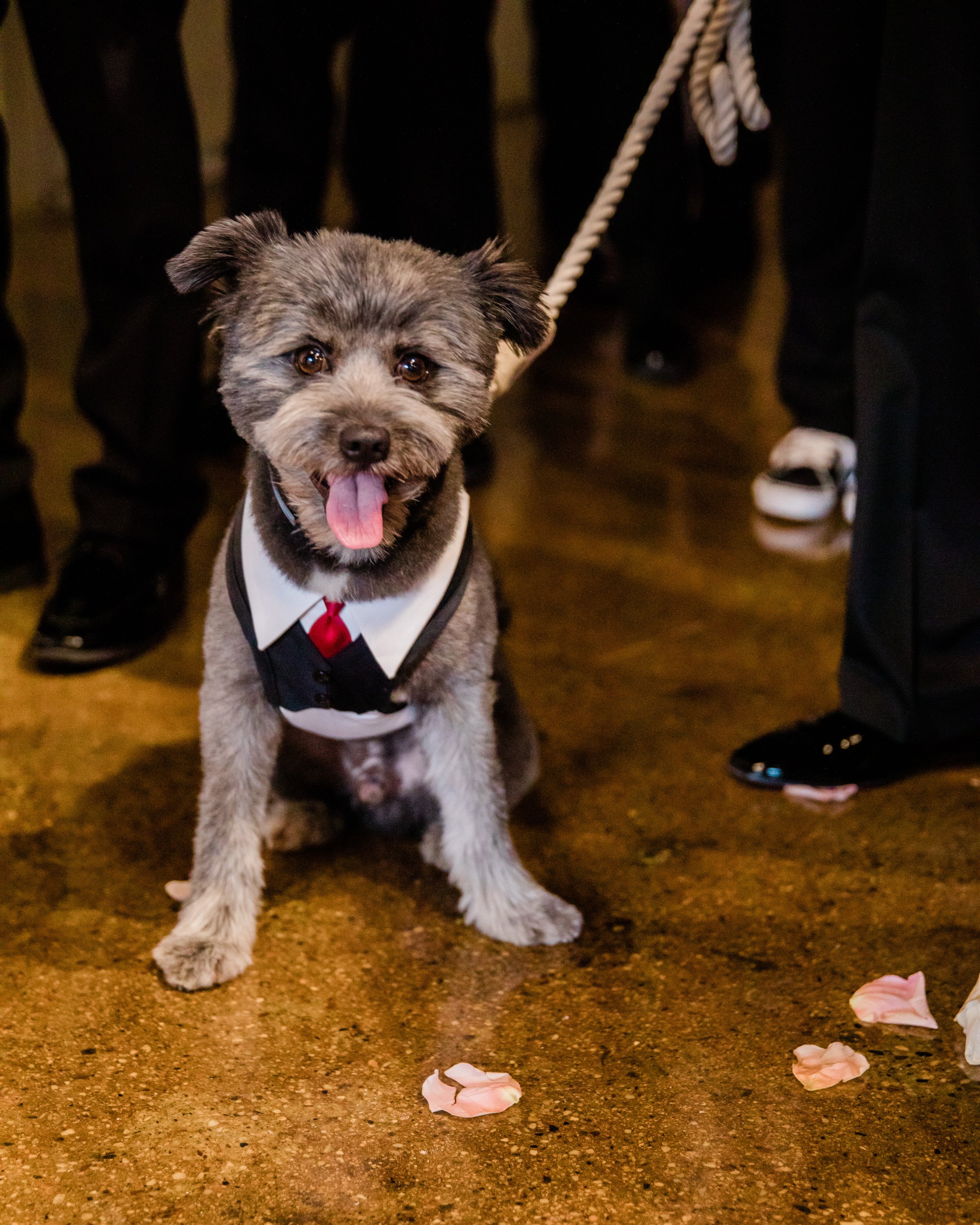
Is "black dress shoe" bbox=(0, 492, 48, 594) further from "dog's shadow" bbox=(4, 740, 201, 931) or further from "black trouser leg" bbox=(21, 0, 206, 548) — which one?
"dog's shadow" bbox=(4, 740, 201, 931)

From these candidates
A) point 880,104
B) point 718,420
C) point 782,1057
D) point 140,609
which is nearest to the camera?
point 782,1057

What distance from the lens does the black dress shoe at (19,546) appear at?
288cm

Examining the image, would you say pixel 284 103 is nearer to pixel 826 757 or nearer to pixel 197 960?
pixel 826 757

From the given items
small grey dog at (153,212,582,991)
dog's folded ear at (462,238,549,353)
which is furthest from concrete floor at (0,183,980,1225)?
dog's folded ear at (462,238,549,353)

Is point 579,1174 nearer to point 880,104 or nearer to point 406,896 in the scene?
point 406,896

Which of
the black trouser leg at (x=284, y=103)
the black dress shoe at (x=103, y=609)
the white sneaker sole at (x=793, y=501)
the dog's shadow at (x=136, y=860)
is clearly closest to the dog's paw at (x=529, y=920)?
the dog's shadow at (x=136, y=860)

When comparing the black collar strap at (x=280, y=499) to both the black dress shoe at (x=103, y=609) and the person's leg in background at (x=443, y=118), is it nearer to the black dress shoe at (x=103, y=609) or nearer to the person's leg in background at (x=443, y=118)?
the black dress shoe at (x=103, y=609)

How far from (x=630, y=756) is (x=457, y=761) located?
0.66m

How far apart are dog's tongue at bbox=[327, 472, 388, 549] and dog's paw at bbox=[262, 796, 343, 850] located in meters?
0.61

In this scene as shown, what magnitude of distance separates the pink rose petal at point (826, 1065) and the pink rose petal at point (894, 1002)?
8cm

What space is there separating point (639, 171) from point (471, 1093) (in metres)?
3.45

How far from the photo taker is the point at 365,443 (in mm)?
1567

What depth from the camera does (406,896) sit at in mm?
2037

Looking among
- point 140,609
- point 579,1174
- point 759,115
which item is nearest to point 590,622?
point 140,609
